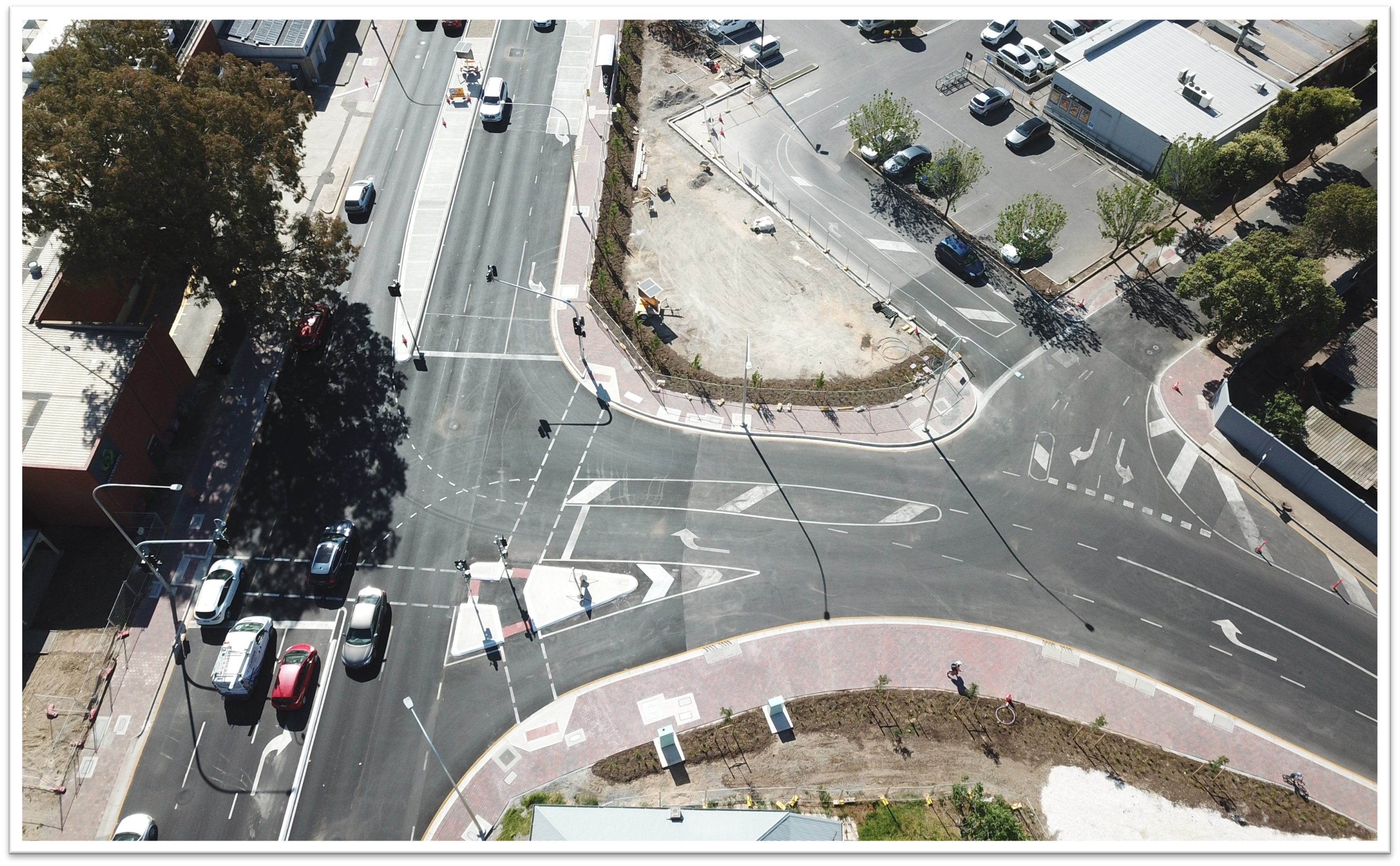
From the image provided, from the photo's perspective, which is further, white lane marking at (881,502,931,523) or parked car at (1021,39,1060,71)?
parked car at (1021,39,1060,71)

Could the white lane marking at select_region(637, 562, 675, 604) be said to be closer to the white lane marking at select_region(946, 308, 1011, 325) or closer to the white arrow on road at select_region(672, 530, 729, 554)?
the white arrow on road at select_region(672, 530, 729, 554)

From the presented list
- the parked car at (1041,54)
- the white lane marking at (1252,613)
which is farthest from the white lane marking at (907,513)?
the parked car at (1041,54)

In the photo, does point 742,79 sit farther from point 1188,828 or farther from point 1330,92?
point 1188,828

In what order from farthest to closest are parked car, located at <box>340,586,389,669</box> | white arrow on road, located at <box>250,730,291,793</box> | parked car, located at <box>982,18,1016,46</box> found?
parked car, located at <box>982,18,1016,46</box> < parked car, located at <box>340,586,389,669</box> < white arrow on road, located at <box>250,730,291,793</box>

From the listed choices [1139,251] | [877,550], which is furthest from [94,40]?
[1139,251]

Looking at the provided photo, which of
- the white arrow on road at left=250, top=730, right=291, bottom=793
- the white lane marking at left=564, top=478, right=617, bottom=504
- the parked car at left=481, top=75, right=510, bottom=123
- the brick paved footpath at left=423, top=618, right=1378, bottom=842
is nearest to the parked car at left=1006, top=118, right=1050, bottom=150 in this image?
the parked car at left=481, top=75, right=510, bottom=123

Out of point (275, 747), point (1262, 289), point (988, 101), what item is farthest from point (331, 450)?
point (988, 101)

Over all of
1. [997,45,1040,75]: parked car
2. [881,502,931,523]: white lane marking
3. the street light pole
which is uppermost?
[997,45,1040,75]: parked car

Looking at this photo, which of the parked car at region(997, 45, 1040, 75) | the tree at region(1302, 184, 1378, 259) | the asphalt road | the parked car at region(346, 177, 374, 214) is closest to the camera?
the asphalt road
